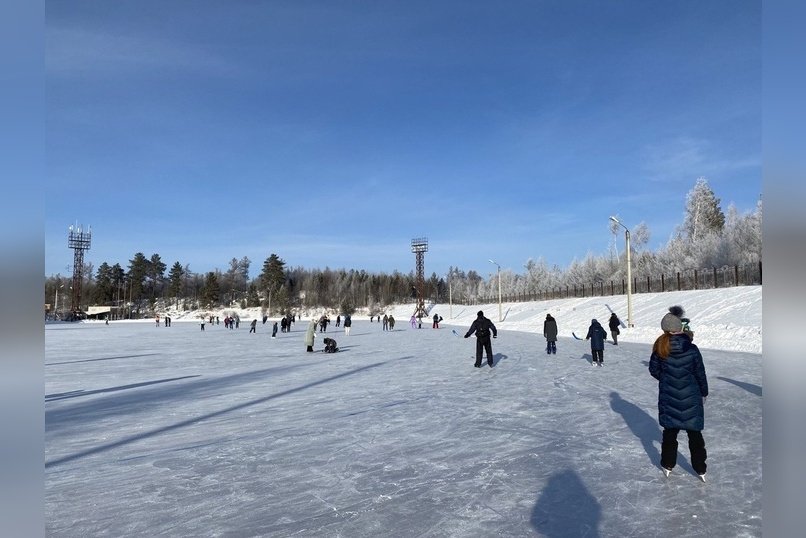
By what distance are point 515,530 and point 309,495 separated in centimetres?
190

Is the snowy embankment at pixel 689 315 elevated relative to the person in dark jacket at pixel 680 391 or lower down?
lower down

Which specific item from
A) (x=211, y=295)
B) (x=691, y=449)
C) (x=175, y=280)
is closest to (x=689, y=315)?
(x=691, y=449)

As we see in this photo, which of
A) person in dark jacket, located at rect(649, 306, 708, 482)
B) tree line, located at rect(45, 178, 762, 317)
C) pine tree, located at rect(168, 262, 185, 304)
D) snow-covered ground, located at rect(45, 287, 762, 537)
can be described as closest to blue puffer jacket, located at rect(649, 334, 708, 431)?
person in dark jacket, located at rect(649, 306, 708, 482)

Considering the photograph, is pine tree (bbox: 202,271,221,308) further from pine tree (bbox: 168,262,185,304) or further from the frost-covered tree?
the frost-covered tree

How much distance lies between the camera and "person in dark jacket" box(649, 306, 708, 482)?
15.5ft

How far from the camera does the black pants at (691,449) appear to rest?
4777 millimetres

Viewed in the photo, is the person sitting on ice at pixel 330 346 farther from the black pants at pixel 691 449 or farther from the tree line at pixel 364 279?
the tree line at pixel 364 279

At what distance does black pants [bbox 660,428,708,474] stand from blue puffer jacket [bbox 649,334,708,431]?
103mm

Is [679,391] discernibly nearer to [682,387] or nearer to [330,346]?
[682,387]

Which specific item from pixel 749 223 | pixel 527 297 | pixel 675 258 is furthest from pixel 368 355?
pixel 527 297

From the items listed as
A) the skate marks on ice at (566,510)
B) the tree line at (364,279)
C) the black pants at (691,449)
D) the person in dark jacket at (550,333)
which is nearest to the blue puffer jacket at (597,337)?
the person in dark jacket at (550,333)

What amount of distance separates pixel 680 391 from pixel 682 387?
43mm

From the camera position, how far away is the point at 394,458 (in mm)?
5699

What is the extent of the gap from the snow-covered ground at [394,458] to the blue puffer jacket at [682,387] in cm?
61
